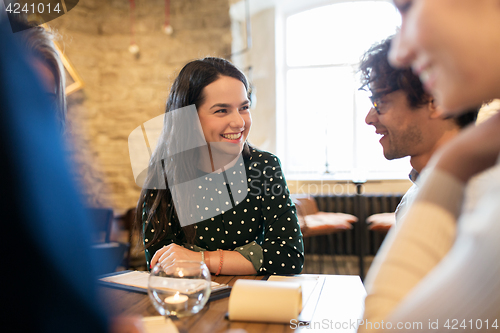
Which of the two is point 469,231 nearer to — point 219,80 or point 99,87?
point 219,80

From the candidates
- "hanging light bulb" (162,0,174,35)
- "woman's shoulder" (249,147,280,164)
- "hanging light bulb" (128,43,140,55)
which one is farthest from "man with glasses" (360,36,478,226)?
"hanging light bulb" (128,43,140,55)

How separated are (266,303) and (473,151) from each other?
1.68 feet

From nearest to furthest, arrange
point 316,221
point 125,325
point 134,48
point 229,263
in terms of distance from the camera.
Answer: point 125,325 < point 229,263 < point 316,221 < point 134,48

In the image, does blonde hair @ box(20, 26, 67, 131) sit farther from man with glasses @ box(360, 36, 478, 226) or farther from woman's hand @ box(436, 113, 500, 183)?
man with glasses @ box(360, 36, 478, 226)

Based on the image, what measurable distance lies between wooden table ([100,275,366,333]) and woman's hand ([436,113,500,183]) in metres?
0.44

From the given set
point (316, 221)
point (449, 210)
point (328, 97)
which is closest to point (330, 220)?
point (316, 221)

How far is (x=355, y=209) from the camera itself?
443 cm

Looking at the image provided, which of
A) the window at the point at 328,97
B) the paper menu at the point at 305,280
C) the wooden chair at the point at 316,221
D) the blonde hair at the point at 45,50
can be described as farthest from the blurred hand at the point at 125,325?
the window at the point at 328,97

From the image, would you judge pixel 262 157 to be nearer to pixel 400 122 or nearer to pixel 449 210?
pixel 400 122

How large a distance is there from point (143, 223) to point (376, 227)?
9.47 ft

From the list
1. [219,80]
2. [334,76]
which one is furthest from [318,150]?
[219,80]

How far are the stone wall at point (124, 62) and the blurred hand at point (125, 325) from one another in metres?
3.84

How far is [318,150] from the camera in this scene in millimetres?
5539

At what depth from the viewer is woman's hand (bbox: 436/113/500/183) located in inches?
19.3
